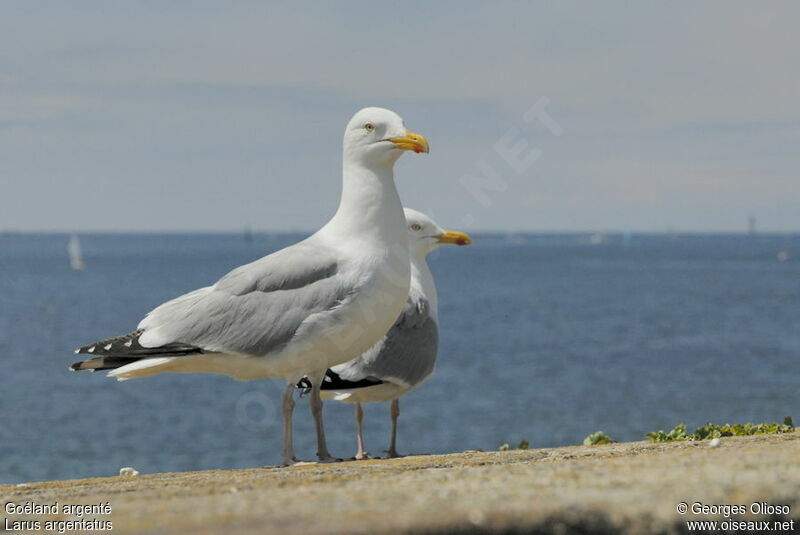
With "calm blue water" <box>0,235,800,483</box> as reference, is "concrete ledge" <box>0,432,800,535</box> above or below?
above

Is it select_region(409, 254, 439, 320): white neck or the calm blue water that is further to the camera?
the calm blue water

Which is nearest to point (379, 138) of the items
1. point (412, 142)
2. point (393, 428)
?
point (412, 142)

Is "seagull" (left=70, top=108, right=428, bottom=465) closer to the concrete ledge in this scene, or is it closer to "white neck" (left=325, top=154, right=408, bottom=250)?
"white neck" (left=325, top=154, right=408, bottom=250)

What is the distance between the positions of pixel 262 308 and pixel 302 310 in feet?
1.02

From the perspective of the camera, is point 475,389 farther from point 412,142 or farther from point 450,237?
point 412,142

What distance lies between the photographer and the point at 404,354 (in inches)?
362

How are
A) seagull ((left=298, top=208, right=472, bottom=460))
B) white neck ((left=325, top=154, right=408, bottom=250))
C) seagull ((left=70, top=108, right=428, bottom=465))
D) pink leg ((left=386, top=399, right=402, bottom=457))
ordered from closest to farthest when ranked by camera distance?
1. seagull ((left=70, top=108, right=428, bottom=465))
2. white neck ((left=325, top=154, right=408, bottom=250))
3. seagull ((left=298, top=208, right=472, bottom=460))
4. pink leg ((left=386, top=399, right=402, bottom=457))

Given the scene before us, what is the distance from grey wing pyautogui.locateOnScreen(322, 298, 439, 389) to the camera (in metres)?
9.02

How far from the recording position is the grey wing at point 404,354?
902 cm

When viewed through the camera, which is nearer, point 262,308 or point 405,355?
point 262,308

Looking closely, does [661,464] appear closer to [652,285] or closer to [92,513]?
[92,513]

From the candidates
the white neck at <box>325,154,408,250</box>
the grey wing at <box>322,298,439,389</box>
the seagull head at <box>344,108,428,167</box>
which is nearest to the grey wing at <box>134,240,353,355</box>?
the white neck at <box>325,154,408,250</box>

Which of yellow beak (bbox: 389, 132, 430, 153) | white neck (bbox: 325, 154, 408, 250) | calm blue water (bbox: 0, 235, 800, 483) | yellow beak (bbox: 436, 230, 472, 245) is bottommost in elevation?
calm blue water (bbox: 0, 235, 800, 483)

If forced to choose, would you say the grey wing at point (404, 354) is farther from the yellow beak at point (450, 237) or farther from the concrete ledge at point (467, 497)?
the concrete ledge at point (467, 497)
